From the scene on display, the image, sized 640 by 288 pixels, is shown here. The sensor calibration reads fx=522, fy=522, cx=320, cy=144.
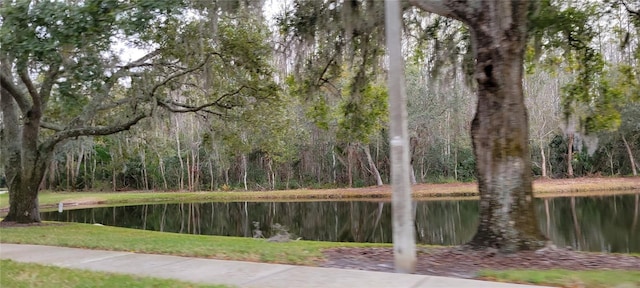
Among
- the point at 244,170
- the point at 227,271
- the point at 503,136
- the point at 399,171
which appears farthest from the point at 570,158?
the point at 227,271

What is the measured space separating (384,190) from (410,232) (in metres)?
28.8

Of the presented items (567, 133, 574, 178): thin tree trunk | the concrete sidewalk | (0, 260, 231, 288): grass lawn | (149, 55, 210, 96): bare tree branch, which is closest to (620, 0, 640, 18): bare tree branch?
the concrete sidewalk

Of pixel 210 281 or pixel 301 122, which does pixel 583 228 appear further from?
pixel 301 122

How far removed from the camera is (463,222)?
19859mm

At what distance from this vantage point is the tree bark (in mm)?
7738

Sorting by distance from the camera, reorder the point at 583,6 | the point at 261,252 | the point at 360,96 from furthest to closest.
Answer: the point at 360,96, the point at 583,6, the point at 261,252

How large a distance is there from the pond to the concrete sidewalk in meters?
7.49

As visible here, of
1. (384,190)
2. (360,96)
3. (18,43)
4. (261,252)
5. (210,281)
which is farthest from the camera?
(384,190)

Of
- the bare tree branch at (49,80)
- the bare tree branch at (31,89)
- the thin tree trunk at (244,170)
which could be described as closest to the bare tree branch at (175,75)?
the bare tree branch at (49,80)

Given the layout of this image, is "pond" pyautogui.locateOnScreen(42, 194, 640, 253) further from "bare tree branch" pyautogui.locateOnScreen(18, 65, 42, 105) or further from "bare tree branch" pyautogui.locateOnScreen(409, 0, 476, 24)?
"bare tree branch" pyautogui.locateOnScreen(409, 0, 476, 24)

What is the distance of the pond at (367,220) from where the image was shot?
15685 millimetres

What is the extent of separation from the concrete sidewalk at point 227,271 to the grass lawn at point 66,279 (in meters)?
0.33

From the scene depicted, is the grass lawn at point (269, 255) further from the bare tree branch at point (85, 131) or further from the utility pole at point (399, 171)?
the bare tree branch at point (85, 131)

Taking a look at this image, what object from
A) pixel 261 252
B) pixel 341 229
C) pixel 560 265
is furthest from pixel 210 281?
pixel 341 229
